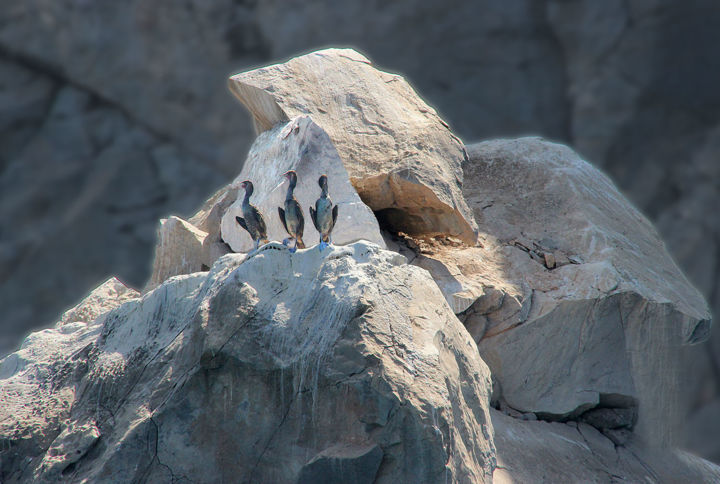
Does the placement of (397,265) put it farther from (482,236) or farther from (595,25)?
(595,25)

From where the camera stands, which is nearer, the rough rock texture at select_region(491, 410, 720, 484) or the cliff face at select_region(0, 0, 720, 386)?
the rough rock texture at select_region(491, 410, 720, 484)

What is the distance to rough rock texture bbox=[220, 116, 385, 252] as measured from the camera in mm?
5578

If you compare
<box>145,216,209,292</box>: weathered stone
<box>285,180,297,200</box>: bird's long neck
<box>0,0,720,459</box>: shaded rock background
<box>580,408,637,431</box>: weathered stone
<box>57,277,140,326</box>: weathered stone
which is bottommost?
→ <box>580,408,637,431</box>: weathered stone

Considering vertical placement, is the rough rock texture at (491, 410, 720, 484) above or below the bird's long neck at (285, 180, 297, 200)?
below

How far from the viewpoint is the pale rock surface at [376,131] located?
5973 millimetres

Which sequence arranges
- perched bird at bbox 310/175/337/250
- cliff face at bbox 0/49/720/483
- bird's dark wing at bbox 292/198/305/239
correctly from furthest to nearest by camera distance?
bird's dark wing at bbox 292/198/305/239, perched bird at bbox 310/175/337/250, cliff face at bbox 0/49/720/483

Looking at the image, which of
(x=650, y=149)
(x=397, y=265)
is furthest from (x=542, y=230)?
(x=650, y=149)

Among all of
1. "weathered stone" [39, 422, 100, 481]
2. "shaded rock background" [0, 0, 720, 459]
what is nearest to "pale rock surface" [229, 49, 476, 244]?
"weathered stone" [39, 422, 100, 481]

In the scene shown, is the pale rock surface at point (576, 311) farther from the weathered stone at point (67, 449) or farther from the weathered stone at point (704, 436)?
the weathered stone at point (704, 436)

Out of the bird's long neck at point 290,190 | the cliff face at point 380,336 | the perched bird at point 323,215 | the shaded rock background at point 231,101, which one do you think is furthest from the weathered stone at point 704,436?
the perched bird at point 323,215

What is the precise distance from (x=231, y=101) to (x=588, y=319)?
9625 millimetres

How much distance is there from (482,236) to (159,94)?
9047 millimetres

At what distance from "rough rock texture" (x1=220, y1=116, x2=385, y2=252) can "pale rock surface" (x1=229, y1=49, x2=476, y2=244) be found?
0.27m

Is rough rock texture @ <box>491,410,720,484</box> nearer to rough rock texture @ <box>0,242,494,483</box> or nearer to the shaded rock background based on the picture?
rough rock texture @ <box>0,242,494,483</box>
